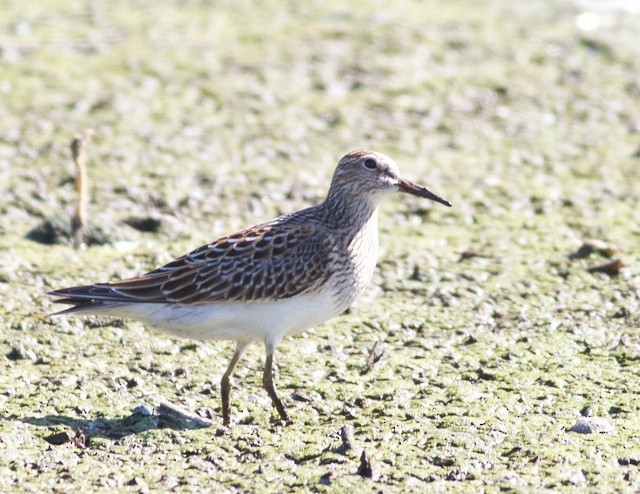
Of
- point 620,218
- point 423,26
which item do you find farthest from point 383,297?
point 423,26

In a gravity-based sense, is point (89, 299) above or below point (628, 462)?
above

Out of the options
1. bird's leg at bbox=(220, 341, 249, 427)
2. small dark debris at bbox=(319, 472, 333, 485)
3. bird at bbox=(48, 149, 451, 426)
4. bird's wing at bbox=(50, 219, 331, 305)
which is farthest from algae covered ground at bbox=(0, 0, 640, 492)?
bird's wing at bbox=(50, 219, 331, 305)

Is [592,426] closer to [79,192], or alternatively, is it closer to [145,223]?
[145,223]

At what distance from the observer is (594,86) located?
11.5 meters

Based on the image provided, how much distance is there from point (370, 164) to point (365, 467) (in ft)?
6.88

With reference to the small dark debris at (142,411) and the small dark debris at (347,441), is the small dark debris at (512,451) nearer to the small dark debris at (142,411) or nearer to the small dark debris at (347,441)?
the small dark debris at (347,441)

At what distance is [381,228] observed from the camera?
862 centimetres

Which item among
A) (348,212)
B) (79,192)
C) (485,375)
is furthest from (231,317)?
(79,192)

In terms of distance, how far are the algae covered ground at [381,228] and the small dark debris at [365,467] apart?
0.9 inches

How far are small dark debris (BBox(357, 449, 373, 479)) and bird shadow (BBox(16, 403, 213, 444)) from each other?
98 cm

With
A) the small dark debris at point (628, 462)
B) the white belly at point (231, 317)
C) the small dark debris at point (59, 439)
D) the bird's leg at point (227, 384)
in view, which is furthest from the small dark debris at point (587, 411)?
the small dark debris at point (59, 439)

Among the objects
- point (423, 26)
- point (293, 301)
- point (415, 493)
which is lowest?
point (415, 493)

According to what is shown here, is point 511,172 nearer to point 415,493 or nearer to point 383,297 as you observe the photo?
point 383,297

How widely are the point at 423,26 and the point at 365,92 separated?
6.44ft
